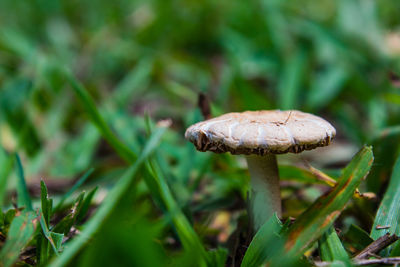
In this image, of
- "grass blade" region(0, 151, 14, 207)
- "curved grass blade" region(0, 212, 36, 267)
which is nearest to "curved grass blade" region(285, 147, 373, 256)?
"curved grass blade" region(0, 212, 36, 267)

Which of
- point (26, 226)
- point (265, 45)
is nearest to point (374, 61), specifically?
point (265, 45)

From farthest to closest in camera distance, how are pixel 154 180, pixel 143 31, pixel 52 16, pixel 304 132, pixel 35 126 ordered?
pixel 52 16, pixel 143 31, pixel 35 126, pixel 154 180, pixel 304 132

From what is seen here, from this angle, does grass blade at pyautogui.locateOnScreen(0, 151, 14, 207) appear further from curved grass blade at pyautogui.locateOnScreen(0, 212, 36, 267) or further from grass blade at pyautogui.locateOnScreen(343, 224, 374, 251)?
grass blade at pyautogui.locateOnScreen(343, 224, 374, 251)

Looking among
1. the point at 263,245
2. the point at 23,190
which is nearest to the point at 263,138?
the point at 263,245

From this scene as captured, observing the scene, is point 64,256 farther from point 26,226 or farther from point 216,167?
point 216,167

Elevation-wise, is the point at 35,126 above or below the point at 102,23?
below

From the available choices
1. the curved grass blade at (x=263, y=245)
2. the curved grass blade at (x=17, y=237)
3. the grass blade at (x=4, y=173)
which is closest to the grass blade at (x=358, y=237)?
the curved grass blade at (x=263, y=245)
